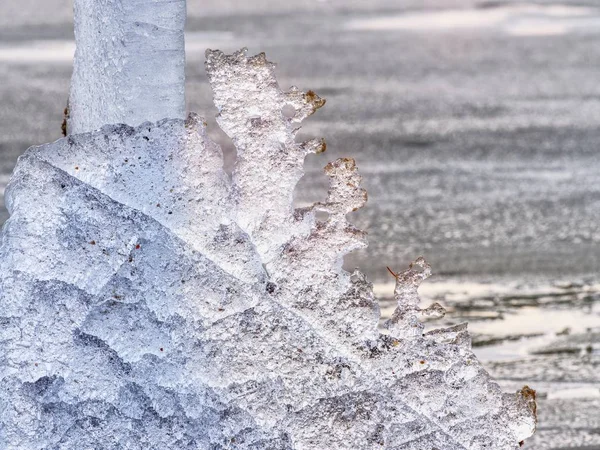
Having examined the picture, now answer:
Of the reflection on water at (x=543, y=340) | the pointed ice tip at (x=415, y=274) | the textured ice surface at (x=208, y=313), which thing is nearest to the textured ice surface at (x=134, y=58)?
the textured ice surface at (x=208, y=313)

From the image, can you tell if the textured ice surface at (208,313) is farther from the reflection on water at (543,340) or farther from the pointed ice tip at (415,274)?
the reflection on water at (543,340)

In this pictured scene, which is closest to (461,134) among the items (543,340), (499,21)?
(543,340)

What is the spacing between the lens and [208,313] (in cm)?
134

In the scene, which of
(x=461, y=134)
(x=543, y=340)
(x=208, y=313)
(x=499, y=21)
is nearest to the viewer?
(x=208, y=313)

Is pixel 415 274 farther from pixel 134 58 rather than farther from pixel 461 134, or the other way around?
pixel 461 134

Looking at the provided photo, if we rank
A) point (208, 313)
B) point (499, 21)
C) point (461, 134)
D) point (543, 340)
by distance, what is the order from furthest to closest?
point (499, 21)
point (461, 134)
point (543, 340)
point (208, 313)

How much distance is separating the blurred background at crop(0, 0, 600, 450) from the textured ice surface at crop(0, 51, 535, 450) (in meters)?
1.39

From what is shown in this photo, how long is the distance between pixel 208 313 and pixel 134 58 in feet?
1.26

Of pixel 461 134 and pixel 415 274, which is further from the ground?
pixel 461 134

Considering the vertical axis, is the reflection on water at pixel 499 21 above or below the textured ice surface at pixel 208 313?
above

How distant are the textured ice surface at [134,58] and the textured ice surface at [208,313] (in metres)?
0.08

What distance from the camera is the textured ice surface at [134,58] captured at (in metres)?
1.42

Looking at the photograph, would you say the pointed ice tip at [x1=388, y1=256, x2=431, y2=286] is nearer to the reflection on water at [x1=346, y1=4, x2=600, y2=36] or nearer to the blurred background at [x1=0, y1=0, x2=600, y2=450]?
the blurred background at [x1=0, y1=0, x2=600, y2=450]

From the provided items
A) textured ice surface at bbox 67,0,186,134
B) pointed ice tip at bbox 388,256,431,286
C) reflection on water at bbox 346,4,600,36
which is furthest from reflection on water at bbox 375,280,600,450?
reflection on water at bbox 346,4,600,36
